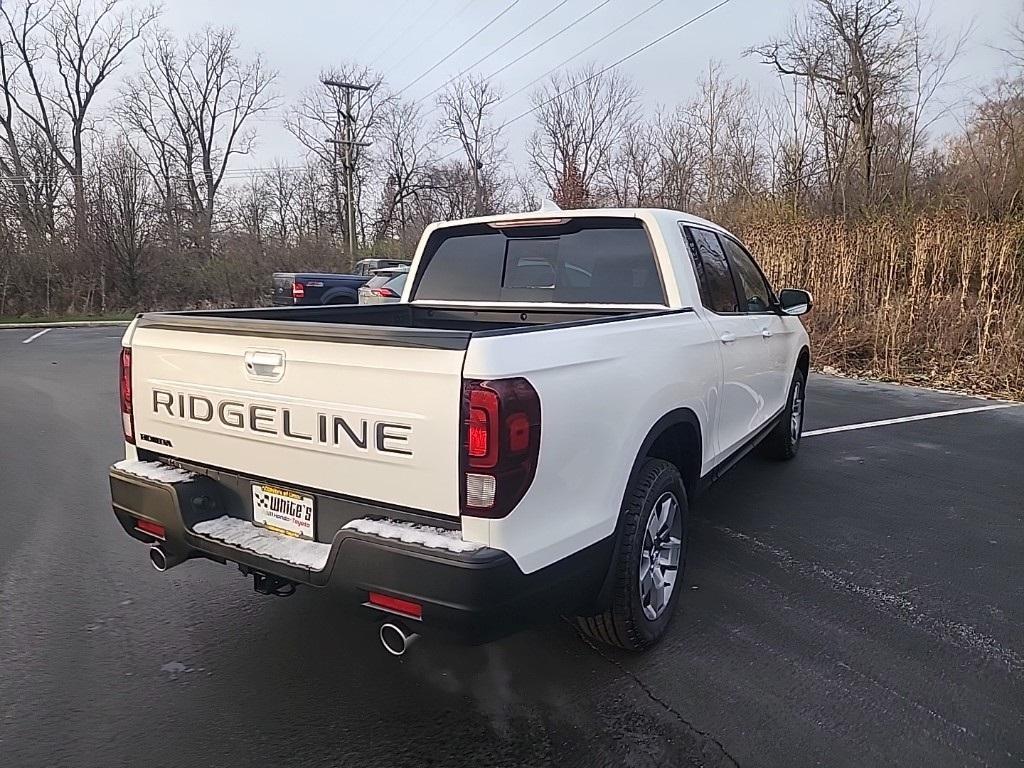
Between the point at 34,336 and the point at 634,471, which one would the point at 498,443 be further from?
the point at 34,336

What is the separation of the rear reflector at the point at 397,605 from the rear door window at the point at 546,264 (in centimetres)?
210

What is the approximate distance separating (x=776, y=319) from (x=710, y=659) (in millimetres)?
2824

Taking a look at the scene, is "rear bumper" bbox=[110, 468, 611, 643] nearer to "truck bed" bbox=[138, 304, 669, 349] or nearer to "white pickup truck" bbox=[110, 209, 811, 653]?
"white pickup truck" bbox=[110, 209, 811, 653]

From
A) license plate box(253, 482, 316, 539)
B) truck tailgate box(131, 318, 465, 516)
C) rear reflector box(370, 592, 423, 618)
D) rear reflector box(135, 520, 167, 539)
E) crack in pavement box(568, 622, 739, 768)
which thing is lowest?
crack in pavement box(568, 622, 739, 768)

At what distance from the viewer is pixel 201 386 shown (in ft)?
9.34

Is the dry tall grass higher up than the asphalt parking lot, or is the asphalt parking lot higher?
the dry tall grass

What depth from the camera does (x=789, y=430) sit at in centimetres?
597

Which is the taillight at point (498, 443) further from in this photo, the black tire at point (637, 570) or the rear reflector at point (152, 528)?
the rear reflector at point (152, 528)

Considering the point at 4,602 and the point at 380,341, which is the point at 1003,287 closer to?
the point at 380,341

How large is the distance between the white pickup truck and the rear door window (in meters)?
0.03

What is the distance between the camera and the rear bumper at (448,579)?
7.31 feet

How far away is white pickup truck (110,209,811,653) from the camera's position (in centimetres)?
226

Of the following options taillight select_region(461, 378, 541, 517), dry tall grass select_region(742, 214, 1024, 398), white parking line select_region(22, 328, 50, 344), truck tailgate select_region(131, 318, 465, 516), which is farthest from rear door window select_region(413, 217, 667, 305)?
white parking line select_region(22, 328, 50, 344)

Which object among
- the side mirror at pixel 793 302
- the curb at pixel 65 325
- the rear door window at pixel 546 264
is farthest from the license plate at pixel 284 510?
the curb at pixel 65 325
